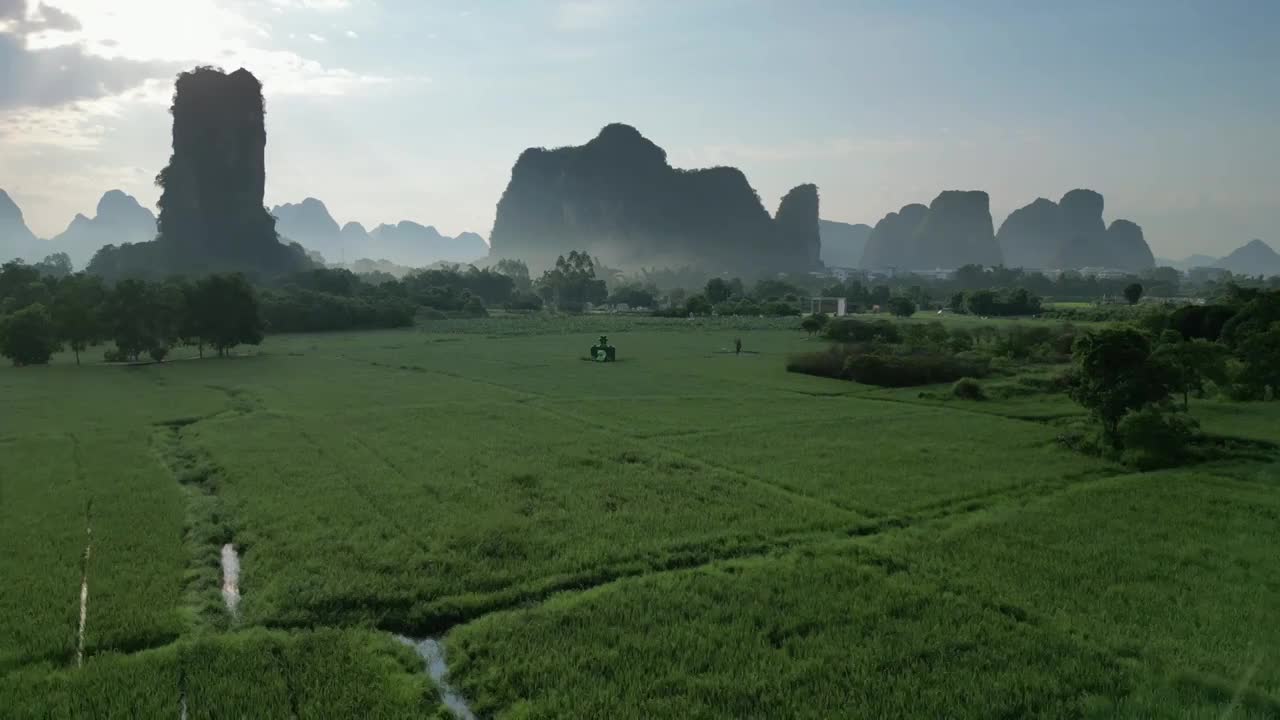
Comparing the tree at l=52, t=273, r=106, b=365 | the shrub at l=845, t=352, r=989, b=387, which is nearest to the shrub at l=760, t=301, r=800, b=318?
the shrub at l=845, t=352, r=989, b=387

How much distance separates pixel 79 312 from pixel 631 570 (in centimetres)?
4180

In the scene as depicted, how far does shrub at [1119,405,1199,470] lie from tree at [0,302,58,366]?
44.9 m

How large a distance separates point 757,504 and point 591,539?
10.9 ft

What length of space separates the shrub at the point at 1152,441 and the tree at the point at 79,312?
43934mm

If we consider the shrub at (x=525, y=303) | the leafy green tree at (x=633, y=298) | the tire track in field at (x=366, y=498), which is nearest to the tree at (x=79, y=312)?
the tire track in field at (x=366, y=498)

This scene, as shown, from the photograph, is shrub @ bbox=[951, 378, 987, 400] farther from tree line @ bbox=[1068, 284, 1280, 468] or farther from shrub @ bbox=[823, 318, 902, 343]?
shrub @ bbox=[823, 318, 902, 343]

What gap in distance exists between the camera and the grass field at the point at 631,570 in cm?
711

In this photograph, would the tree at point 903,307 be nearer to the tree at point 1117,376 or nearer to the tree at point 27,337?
the tree at point 1117,376

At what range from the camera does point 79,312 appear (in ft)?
131

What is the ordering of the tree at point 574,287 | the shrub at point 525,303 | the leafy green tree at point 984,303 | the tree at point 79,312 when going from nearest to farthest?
the tree at point 79,312, the leafy green tree at point 984,303, the shrub at point 525,303, the tree at point 574,287

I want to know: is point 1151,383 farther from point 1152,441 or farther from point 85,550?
point 85,550

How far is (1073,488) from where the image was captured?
1418 cm

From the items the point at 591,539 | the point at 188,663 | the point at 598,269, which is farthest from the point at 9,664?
the point at 598,269

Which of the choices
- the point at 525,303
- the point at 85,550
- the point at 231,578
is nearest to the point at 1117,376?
the point at 231,578
